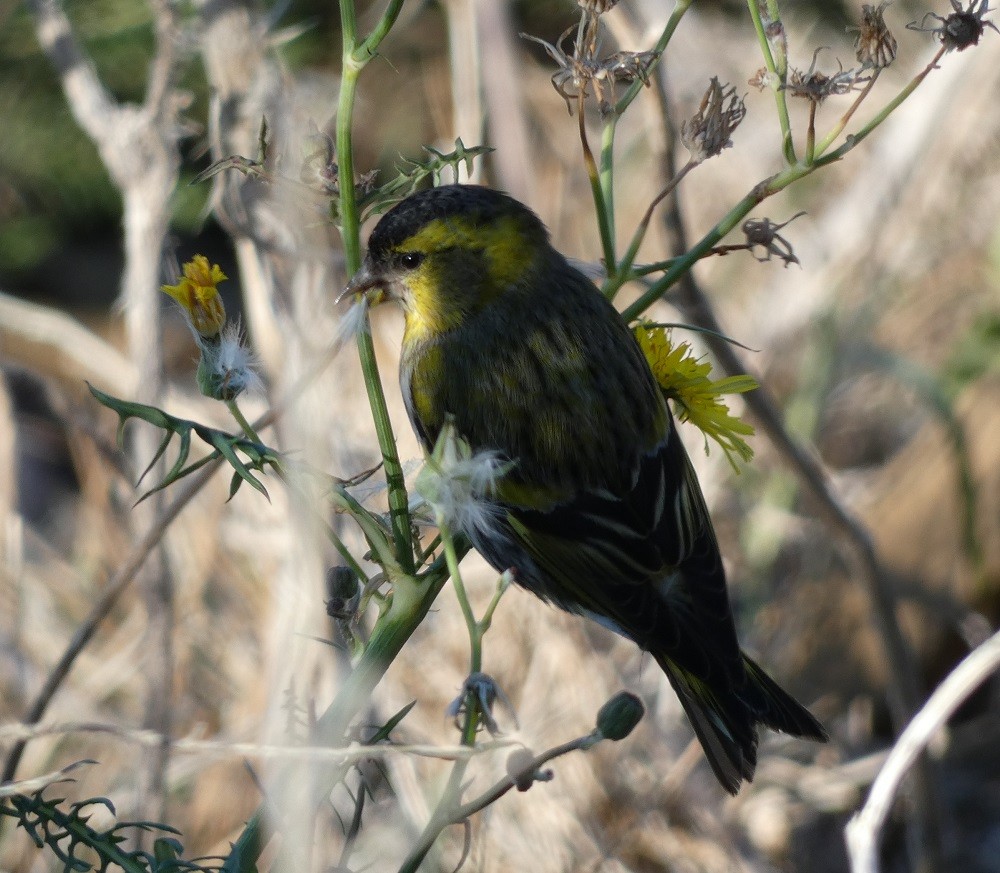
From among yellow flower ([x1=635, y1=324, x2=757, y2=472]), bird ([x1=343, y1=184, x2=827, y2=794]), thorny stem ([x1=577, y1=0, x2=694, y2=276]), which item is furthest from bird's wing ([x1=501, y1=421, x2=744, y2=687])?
thorny stem ([x1=577, y1=0, x2=694, y2=276])

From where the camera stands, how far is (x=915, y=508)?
14.0 ft

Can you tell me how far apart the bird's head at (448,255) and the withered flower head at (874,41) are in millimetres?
715

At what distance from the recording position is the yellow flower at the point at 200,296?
1.29 metres

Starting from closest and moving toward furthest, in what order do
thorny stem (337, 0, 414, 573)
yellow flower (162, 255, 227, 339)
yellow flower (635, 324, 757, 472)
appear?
thorny stem (337, 0, 414, 573)
yellow flower (162, 255, 227, 339)
yellow flower (635, 324, 757, 472)

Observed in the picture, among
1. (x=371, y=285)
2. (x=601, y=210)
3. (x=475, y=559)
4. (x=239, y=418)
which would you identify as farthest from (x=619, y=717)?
(x=475, y=559)

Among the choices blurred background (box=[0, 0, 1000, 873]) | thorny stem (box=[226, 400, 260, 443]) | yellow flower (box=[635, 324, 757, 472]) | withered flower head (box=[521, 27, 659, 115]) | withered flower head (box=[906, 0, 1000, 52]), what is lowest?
thorny stem (box=[226, 400, 260, 443])

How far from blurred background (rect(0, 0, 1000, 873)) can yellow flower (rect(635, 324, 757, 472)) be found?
0.51 metres

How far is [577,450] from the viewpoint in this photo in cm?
192

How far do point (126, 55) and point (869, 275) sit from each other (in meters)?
3.43

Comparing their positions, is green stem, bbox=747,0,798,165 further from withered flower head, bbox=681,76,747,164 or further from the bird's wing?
the bird's wing

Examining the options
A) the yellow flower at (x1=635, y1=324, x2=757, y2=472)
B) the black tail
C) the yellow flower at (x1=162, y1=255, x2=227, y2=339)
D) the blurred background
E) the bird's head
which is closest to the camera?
the yellow flower at (x1=162, y1=255, x2=227, y2=339)

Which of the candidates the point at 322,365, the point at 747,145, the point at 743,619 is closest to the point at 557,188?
the point at 747,145

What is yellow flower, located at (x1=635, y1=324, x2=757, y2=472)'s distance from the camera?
160 centimetres

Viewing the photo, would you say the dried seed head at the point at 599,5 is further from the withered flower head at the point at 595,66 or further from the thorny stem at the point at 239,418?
the thorny stem at the point at 239,418
